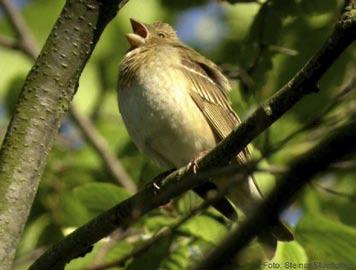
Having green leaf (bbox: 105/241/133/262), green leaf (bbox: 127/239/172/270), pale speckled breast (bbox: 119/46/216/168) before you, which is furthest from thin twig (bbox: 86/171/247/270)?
pale speckled breast (bbox: 119/46/216/168)

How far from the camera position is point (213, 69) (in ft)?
18.0

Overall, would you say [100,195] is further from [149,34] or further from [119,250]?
[149,34]

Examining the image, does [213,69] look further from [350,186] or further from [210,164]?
[210,164]

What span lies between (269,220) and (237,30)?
4545 millimetres

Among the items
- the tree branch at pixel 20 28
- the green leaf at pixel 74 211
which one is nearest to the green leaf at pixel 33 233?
the green leaf at pixel 74 211

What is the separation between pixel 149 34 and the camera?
593 centimetres

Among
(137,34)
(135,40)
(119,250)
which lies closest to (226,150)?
(119,250)

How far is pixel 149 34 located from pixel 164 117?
118 cm

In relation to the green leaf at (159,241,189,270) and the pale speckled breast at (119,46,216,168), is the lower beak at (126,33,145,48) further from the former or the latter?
the green leaf at (159,241,189,270)

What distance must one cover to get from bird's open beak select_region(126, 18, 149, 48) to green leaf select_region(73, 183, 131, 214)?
1.56 metres

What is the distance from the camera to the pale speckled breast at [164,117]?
4898mm

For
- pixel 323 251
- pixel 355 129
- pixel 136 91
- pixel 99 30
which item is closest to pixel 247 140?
pixel 99 30

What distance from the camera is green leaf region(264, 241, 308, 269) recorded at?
381 centimetres

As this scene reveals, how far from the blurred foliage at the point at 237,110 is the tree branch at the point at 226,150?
0.92ft
